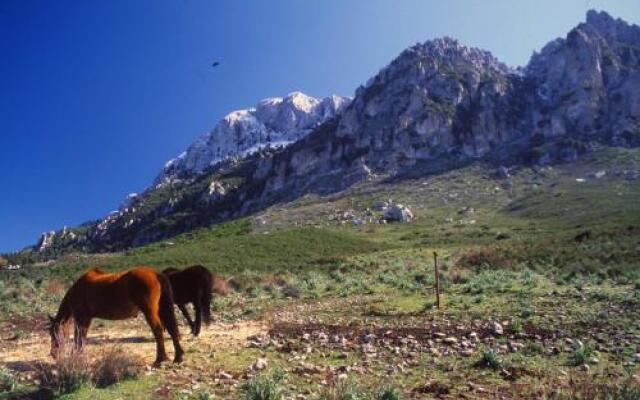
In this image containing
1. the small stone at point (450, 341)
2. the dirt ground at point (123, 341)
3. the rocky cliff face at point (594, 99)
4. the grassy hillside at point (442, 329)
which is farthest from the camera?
the rocky cliff face at point (594, 99)

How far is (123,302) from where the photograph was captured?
375 inches

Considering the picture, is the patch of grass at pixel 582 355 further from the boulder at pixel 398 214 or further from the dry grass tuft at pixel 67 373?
the boulder at pixel 398 214

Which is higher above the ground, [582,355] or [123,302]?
[123,302]

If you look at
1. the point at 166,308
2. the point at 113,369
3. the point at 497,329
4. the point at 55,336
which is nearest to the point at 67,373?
the point at 113,369

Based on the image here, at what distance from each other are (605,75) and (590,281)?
195 meters

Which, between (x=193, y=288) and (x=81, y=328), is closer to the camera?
(x=81, y=328)

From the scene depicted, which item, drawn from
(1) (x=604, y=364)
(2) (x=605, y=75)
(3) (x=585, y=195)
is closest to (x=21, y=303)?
(1) (x=604, y=364)

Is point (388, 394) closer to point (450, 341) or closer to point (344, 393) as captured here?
point (344, 393)

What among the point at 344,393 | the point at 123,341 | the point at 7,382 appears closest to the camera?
the point at 344,393

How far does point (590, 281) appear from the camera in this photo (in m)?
22.2

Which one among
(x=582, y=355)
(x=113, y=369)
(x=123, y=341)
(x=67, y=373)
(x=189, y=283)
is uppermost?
(x=189, y=283)

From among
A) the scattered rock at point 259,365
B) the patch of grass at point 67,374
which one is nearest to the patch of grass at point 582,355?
the scattered rock at point 259,365

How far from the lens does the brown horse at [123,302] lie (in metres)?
9.31

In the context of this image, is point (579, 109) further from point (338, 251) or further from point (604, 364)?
point (604, 364)
